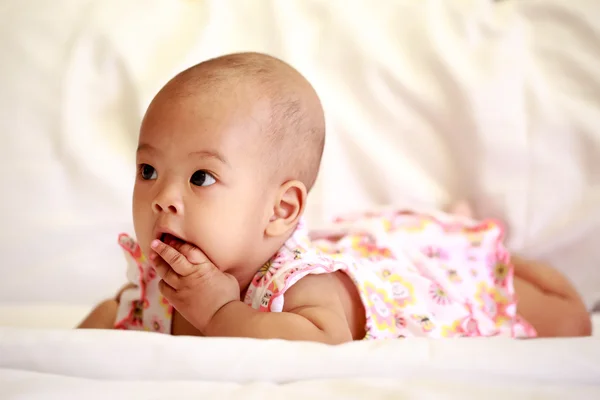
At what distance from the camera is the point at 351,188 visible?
141cm

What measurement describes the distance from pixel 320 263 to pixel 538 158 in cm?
61

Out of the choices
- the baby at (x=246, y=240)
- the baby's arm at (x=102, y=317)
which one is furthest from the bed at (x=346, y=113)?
the baby at (x=246, y=240)

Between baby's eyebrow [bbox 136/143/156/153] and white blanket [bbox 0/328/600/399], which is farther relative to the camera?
baby's eyebrow [bbox 136/143/156/153]

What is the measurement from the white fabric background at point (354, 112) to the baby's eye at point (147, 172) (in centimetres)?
46

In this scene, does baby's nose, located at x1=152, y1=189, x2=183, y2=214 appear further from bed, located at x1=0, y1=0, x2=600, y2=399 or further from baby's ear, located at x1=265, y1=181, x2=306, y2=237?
bed, located at x1=0, y1=0, x2=600, y2=399

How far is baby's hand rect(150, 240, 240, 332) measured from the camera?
0.83 meters

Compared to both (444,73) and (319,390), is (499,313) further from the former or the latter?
(319,390)

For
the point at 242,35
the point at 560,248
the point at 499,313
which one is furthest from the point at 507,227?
the point at 242,35

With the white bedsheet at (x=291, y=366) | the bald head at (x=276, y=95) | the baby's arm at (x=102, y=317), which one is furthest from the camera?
the baby's arm at (x=102, y=317)

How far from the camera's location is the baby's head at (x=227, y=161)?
0.84 metres

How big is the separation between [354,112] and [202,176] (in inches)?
24.5

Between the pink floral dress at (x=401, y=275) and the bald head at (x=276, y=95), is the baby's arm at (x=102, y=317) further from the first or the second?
the bald head at (x=276, y=95)

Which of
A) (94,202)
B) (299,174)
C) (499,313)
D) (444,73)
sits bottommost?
(499,313)

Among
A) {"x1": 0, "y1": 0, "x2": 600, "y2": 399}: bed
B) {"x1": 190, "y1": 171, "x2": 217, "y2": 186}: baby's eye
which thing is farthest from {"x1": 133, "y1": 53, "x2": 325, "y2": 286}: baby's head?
{"x1": 0, "y1": 0, "x2": 600, "y2": 399}: bed
